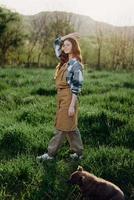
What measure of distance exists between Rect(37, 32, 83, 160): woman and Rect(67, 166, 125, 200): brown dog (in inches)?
50.3

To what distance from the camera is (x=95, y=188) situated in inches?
213

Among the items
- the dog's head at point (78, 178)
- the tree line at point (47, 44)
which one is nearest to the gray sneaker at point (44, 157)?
the dog's head at point (78, 178)

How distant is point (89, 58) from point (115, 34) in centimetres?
864

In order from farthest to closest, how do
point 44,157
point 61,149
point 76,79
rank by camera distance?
point 61,149
point 44,157
point 76,79

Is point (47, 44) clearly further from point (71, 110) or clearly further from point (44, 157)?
point (71, 110)

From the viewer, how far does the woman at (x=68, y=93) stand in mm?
6629

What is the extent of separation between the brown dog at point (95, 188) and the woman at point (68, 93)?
1279 mm

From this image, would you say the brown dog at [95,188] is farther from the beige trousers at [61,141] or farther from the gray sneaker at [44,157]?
the beige trousers at [61,141]

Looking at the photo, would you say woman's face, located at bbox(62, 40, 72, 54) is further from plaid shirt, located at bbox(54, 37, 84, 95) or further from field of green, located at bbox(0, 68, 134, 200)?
field of green, located at bbox(0, 68, 134, 200)

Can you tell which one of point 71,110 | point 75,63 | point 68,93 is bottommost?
point 71,110

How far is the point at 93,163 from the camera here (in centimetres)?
652

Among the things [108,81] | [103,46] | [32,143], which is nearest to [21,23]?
[103,46]

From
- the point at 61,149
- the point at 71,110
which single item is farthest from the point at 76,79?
the point at 61,149

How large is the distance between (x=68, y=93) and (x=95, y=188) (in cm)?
174
